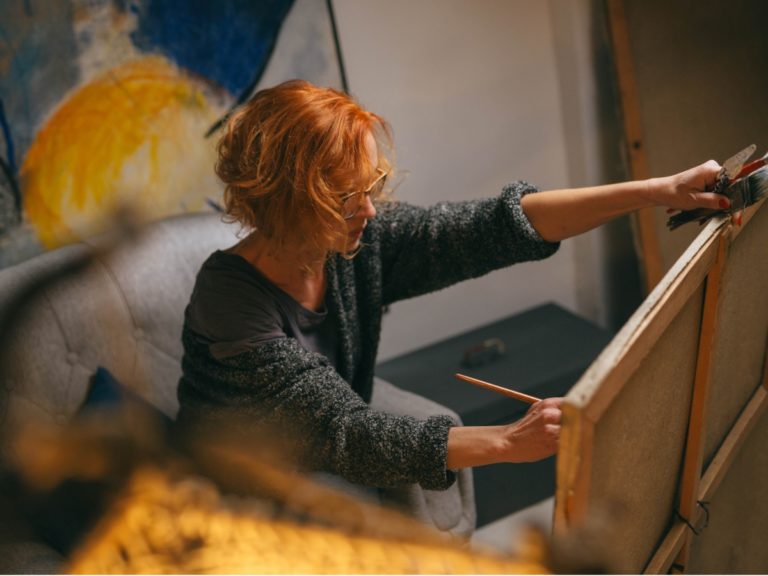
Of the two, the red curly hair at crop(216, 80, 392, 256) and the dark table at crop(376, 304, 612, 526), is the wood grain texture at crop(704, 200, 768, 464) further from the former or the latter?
the dark table at crop(376, 304, 612, 526)

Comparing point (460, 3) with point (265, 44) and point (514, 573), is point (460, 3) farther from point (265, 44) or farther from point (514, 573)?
point (514, 573)

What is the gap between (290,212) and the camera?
52.1 inches

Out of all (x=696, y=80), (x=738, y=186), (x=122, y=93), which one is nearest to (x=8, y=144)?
(x=122, y=93)

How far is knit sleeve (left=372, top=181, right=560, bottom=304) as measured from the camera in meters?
1.41

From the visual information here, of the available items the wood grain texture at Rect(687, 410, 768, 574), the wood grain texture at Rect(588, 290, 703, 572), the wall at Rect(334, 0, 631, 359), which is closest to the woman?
the wood grain texture at Rect(588, 290, 703, 572)

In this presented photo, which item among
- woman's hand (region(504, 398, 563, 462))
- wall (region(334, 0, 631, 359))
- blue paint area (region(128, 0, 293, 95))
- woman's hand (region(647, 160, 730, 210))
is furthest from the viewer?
wall (region(334, 0, 631, 359))

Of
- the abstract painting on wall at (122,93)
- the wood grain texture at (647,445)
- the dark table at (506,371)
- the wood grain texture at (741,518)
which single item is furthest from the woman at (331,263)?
→ the abstract painting on wall at (122,93)

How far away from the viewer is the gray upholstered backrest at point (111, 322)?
160cm

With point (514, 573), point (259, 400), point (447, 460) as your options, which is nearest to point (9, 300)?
point (259, 400)

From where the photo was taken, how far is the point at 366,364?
166 cm

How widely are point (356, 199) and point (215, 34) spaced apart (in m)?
0.94

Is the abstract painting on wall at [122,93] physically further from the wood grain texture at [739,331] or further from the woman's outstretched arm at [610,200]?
the wood grain texture at [739,331]

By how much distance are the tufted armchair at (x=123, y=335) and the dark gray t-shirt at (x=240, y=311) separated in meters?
0.29

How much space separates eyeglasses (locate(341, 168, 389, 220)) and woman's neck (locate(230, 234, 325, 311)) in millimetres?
139
